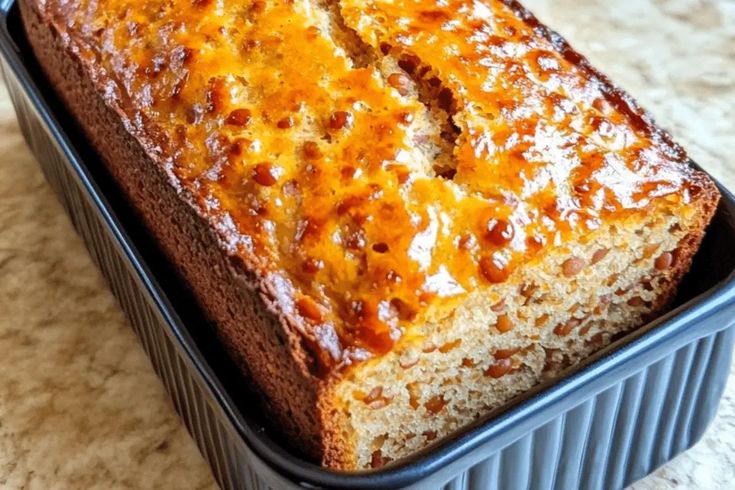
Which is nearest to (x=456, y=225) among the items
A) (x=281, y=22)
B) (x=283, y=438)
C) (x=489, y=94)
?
(x=489, y=94)

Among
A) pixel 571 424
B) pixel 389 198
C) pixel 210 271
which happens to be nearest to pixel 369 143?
pixel 389 198

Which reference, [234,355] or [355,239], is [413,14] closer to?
[355,239]

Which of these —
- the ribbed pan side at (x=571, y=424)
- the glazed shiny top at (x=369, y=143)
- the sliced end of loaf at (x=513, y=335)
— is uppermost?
the glazed shiny top at (x=369, y=143)

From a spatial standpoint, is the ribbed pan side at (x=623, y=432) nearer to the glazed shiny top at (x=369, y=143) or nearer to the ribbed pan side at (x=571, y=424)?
the ribbed pan side at (x=571, y=424)

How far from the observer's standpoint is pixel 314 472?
98 centimetres

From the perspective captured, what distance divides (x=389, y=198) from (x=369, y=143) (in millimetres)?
91

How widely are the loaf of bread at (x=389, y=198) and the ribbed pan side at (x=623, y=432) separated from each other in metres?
0.08

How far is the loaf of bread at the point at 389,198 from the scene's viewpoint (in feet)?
3.47

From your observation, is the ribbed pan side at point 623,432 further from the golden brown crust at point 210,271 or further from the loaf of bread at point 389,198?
the golden brown crust at point 210,271

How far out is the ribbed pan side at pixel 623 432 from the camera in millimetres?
1107

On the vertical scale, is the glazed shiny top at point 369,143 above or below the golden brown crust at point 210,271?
above

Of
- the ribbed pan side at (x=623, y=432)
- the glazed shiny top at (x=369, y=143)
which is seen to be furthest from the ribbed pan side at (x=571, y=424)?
the glazed shiny top at (x=369, y=143)

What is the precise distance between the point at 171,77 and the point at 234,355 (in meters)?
0.38

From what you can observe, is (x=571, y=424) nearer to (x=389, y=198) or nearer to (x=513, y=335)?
(x=513, y=335)
